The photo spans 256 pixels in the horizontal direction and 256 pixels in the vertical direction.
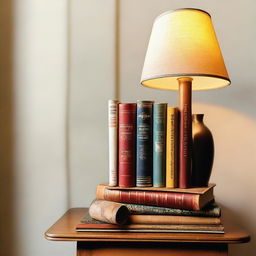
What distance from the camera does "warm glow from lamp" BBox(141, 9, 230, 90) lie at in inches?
37.4

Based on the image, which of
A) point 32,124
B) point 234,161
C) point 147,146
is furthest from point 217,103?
point 32,124

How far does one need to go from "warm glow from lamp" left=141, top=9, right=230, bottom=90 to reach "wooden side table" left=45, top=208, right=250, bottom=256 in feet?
1.39

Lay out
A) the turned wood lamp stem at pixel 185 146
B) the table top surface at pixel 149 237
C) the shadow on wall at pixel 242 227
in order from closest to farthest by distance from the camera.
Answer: the table top surface at pixel 149 237, the turned wood lamp stem at pixel 185 146, the shadow on wall at pixel 242 227

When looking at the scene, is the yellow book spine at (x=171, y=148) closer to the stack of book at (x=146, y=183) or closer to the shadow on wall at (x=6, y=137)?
the stack of book at (x=146, y=183)

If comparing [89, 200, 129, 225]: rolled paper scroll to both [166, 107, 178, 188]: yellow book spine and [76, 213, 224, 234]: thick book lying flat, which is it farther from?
[166, 107, 178, 188]: yellow book spine

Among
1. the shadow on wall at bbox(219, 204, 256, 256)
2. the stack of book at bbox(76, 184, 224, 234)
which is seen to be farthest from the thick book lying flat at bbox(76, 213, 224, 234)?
the shadow on wall at bbox(219, 204, 256, 256)

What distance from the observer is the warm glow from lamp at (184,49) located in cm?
95

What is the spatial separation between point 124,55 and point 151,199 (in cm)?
61

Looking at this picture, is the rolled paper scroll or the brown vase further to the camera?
the brown vase

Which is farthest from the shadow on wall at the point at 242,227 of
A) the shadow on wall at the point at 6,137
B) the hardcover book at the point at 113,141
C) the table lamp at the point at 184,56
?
the shadow on wall at the point at 6,137

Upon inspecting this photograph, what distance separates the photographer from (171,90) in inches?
50.3

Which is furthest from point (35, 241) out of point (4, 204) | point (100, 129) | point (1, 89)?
point (1, 89)

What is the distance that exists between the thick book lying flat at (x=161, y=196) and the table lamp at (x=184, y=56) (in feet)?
0.16

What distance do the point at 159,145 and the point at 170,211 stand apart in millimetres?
182
